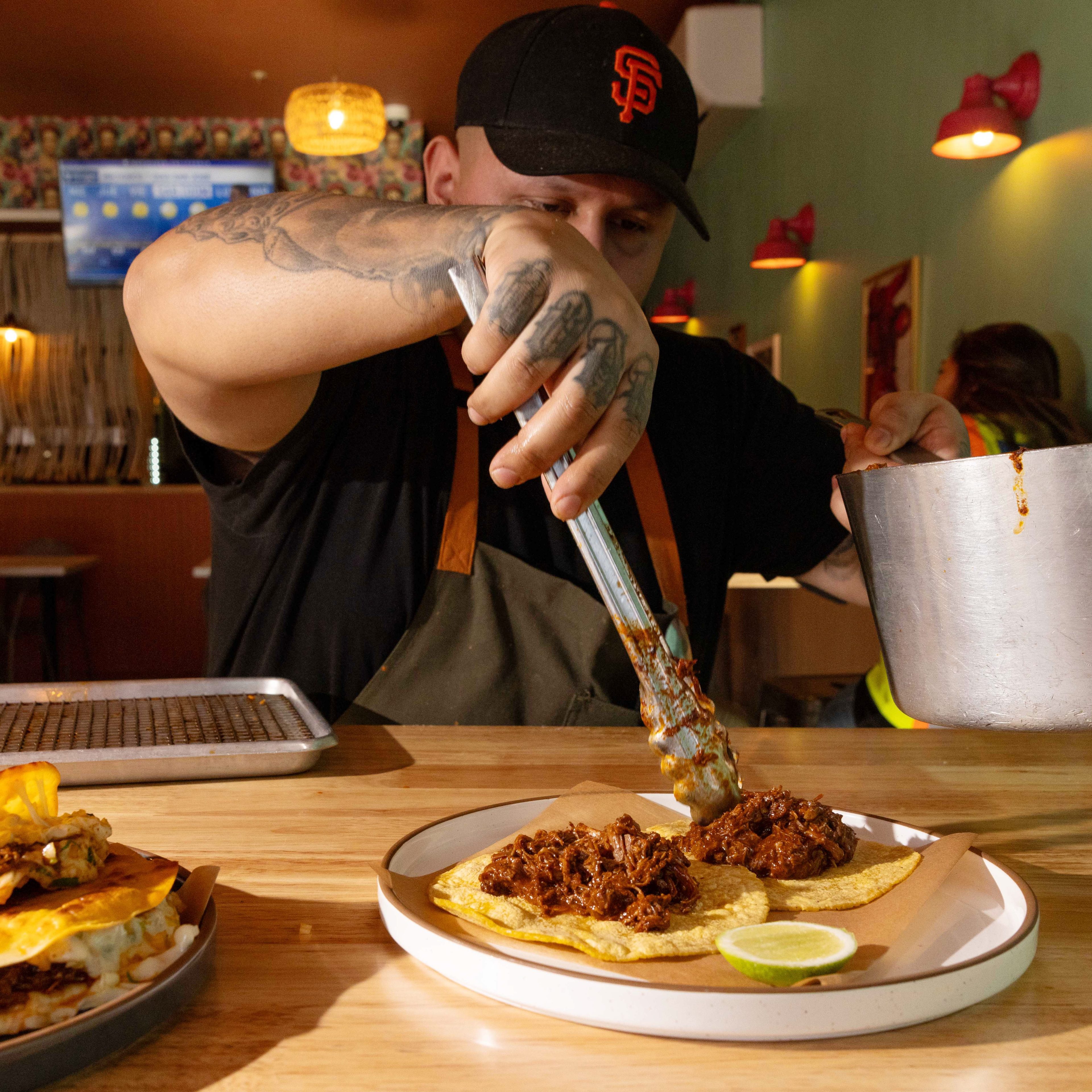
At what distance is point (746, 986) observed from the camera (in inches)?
24.3

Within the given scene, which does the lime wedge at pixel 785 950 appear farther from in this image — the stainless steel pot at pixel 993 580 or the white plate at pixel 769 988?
the stainless steel pot at pixel 993 580

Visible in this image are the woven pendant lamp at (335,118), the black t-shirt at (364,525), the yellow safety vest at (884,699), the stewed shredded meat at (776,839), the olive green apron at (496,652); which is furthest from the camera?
the woven pendant lamp at (335,118)

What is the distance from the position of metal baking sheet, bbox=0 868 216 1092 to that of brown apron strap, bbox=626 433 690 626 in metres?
1.19

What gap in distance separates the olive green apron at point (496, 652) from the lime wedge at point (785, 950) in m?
0.81

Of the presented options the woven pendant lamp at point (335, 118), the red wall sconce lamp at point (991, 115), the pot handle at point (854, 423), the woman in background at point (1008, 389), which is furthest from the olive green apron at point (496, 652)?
the woven pendant lamp at point (335, 118)

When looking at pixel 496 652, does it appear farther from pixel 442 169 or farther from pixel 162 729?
pixel 442 169

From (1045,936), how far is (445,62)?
252 inches

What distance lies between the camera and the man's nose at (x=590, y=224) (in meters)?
1.66

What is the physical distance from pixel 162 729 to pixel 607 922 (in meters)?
0.66

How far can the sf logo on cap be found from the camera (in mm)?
1594

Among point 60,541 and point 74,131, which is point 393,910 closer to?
point 60,541

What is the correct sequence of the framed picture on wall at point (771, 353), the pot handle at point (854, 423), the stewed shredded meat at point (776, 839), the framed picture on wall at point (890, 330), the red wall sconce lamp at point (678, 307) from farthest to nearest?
the red wall sconce lamp at point (678, 307), the framed picture on wall at point (771, 353), the framed picture on wall at point (890, 330), the pot handle at point (854, 423), the stewed shredded meat at point (776, 839)

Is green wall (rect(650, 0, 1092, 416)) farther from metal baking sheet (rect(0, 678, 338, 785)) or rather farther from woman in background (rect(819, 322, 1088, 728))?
metal baking sheet (rect(0, 678, 338, 785))

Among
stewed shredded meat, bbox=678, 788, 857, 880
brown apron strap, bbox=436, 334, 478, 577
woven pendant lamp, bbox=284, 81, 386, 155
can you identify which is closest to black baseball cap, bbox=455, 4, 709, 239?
brown apron strap, bbox=436, 334, 478, 577
